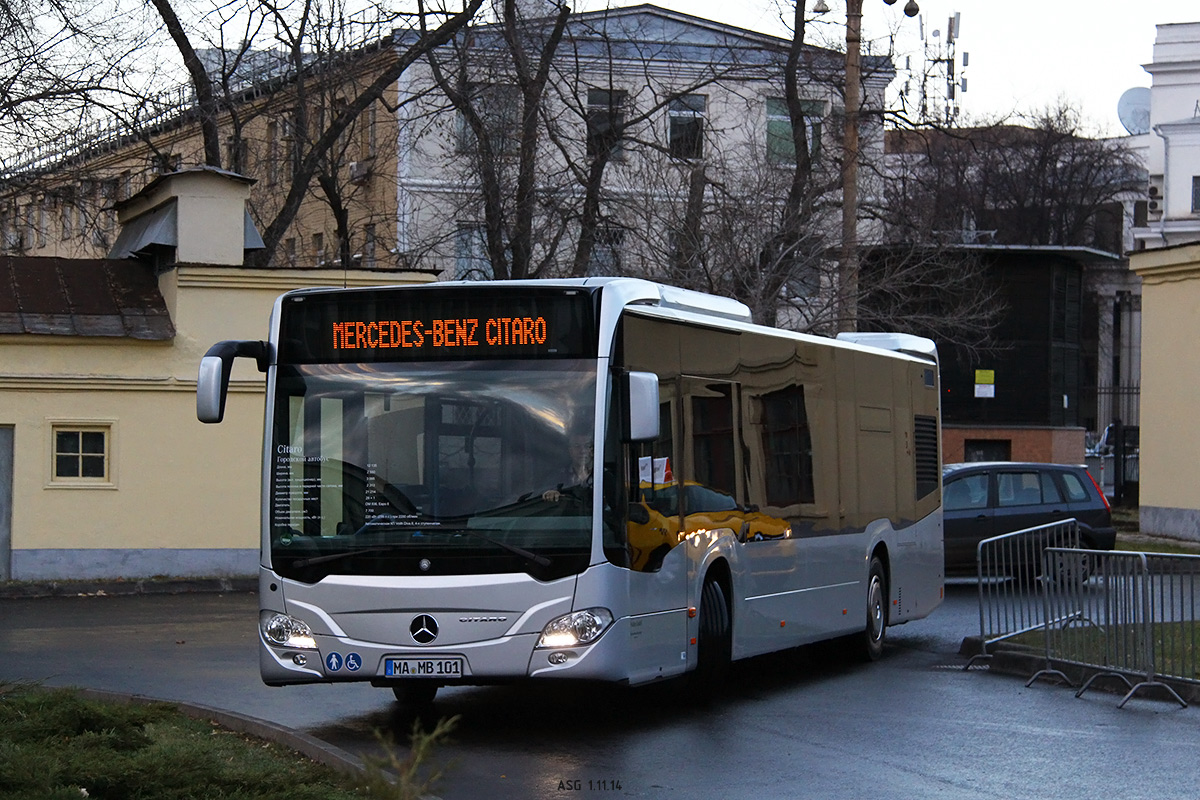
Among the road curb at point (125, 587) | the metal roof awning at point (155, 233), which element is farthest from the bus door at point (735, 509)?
the metal roof awning at point (155, 233)

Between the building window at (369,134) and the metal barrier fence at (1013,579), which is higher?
the building window at (369,134)

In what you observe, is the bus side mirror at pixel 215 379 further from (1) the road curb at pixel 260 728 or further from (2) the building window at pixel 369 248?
(2) the building window at pixel 369 248

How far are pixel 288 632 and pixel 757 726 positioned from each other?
3046 mm

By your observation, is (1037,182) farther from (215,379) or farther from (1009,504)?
(215,379)

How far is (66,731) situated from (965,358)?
40.9m

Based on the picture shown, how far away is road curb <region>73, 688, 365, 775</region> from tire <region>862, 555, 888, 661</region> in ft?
21.9

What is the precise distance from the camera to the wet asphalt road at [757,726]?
342 inches

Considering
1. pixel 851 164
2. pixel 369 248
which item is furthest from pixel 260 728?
pixel 369 248

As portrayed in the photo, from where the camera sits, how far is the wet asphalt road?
8.70 metres

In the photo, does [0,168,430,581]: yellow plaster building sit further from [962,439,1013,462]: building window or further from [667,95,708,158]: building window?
[962,439,1013,462]: building window

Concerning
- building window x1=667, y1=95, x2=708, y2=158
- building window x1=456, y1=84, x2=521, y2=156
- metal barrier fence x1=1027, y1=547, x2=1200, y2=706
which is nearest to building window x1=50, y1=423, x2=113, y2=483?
building window x1=456, y1=84, x2=521, y2=156

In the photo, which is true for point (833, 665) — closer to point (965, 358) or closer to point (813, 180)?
point (813, 180)

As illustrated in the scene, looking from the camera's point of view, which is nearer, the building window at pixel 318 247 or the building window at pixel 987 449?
the building window at pixel 318 247

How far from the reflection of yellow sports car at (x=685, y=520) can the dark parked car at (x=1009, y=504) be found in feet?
33.3
